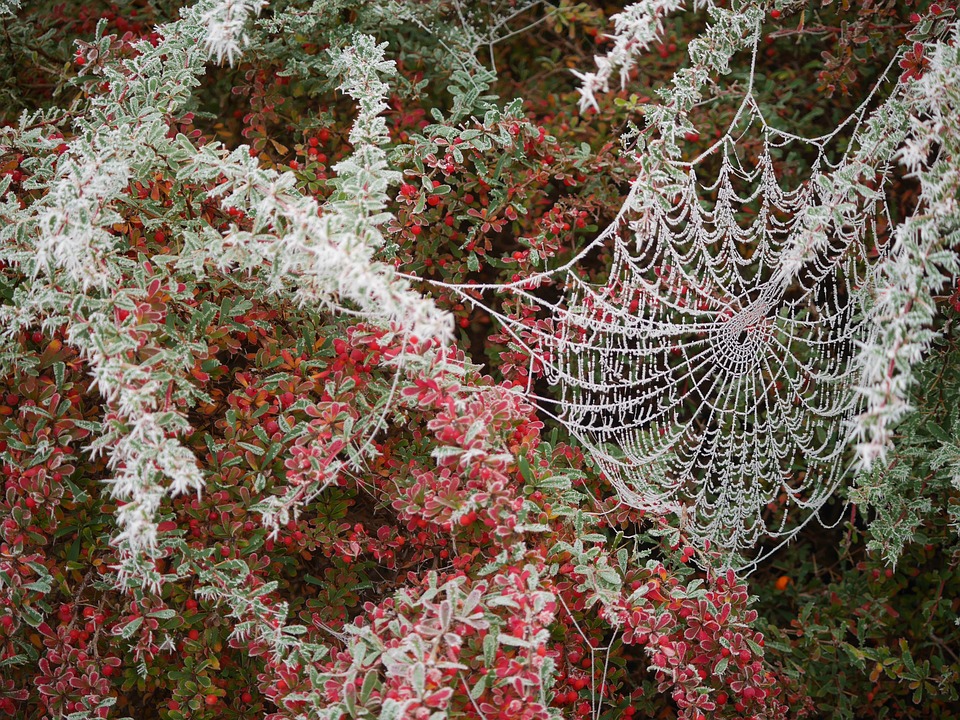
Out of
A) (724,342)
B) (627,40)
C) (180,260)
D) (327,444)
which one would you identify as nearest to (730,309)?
(724,342)

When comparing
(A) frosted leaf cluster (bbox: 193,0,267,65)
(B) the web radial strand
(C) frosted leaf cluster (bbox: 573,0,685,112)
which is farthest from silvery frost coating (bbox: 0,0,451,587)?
(B) the web radial strand

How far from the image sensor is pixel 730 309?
2.30 meters

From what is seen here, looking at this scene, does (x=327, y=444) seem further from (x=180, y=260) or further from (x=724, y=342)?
(x=724, y=342)

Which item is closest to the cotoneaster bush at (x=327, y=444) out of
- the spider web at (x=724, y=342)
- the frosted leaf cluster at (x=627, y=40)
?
the spider web at (x=724, y=342)

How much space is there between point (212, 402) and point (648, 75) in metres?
1.85

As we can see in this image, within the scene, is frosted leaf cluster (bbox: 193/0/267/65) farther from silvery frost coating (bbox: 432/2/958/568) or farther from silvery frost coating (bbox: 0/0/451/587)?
silvery frost coating (bbox: 432/2/958/568)

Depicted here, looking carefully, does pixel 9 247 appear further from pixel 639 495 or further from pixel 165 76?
pixel 639 495

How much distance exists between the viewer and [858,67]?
98.0 inches

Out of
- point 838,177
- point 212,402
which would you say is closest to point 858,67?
point 838,177

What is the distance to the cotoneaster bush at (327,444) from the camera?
158 cm

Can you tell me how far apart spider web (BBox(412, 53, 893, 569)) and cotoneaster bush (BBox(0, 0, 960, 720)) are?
0.45 ft

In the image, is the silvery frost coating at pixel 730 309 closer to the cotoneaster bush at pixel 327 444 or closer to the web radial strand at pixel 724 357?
the web radial strand at pixel 724 357

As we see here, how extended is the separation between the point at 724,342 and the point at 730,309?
106mm

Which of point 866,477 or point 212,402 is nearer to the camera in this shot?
point 212,402
